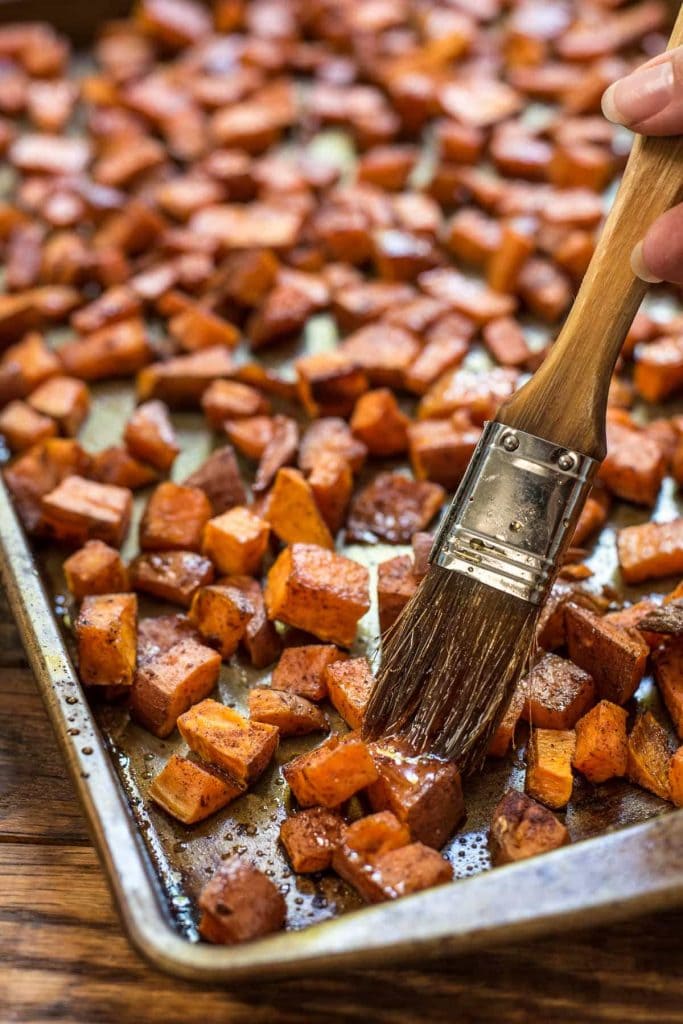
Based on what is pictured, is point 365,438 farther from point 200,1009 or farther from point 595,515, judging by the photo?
point 200,1009

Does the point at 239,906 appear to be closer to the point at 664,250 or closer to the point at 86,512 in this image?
the point at 86,512

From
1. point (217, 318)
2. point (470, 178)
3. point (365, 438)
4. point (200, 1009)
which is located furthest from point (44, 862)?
point (470, 178)

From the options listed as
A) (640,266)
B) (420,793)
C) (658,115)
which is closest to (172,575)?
(420,793)

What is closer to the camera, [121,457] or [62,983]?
[62,983]

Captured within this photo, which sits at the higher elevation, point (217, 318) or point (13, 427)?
point (217, 318)

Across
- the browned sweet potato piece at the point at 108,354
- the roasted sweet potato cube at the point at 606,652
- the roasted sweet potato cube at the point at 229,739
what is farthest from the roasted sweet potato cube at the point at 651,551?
the browned sweet potato piece at the point at 108,354

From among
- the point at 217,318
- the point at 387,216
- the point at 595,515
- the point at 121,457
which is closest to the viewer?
the point at 595,515

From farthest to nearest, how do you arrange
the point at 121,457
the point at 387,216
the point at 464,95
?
the point at 464,95 < the point at 387,216 < the point at 121,457

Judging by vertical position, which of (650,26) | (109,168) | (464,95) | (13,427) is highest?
(650,26)
